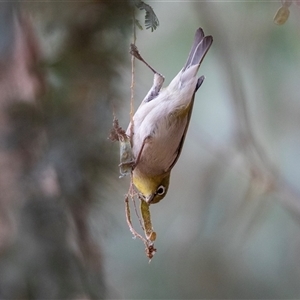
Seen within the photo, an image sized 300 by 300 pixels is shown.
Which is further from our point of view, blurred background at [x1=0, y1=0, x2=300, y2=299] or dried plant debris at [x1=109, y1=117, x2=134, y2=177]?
blurred background at [x1=0, y1=0, x2=300, y2=299]

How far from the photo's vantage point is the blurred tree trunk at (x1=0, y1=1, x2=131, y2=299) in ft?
1.68

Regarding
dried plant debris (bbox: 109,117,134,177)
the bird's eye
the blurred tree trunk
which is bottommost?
the bird's eye

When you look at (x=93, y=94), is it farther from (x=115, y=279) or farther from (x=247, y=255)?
(x=247, y=255)

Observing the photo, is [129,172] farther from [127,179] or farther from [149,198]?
[127,179]

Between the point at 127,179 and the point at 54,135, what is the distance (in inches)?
5.6

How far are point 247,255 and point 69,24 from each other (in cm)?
71

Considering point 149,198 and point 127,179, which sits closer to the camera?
point 149,198

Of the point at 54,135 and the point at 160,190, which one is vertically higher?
the point at 54,135

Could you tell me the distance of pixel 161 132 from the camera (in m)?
0.47

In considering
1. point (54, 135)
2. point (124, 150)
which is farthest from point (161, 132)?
point (54, 135)

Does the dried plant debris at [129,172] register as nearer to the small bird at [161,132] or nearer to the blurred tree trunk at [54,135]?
the small bird at [161,132]

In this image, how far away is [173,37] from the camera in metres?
0.90

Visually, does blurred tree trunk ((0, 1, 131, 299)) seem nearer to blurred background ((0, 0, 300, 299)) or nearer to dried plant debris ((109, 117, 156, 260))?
blurred background ((0, 0, 300, 299))

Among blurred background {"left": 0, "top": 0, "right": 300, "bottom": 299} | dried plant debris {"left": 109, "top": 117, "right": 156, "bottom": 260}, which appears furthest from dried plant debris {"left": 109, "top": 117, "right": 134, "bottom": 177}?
blurred background {"left": 0, "top": 0, "right": 300, "bottom": 299}
